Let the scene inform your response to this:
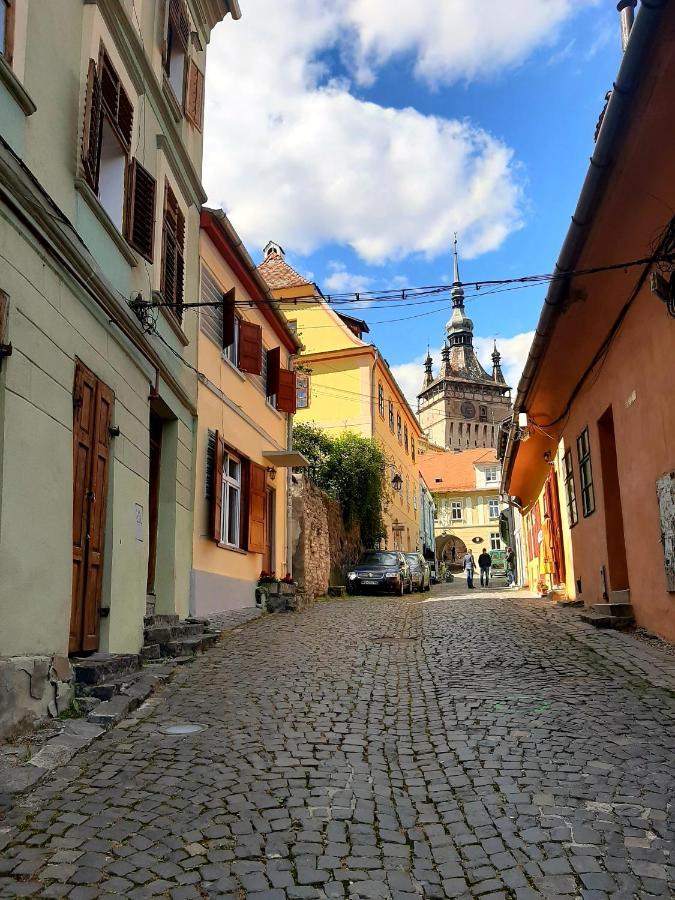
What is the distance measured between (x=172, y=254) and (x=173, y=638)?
17.1 ft

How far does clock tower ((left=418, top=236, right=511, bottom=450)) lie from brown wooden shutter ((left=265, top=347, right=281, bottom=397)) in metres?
91.4

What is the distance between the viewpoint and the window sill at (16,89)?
5.44 m

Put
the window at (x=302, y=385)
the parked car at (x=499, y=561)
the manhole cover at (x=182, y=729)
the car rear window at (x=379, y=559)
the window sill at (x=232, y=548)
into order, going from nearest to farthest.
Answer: the manhole cover at (x=182, y=729) → the window sill at (x=232, y=548) → the car rear window at (x=379, y=559) → the window at (x=302, y=385) → the parked car at (x=499, y=561)

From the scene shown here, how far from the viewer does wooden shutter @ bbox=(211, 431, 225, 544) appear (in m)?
12.3

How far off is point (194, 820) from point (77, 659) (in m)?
2.96

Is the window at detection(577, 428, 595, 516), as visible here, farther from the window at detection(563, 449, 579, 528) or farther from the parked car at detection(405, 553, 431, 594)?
the parked car at detection(405, 553, 431, 594)

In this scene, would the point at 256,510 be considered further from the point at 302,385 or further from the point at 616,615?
the point at 302,385

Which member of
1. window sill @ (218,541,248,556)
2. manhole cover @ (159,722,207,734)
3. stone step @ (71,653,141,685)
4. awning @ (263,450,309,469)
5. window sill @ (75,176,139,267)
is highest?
window sill @ (75,176,139,267)

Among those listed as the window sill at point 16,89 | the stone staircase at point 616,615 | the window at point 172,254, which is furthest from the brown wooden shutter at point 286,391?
the window sill at point 16,89

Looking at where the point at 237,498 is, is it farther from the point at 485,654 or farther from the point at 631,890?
the point at 631,890

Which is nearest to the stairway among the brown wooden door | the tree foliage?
the brown wooden door

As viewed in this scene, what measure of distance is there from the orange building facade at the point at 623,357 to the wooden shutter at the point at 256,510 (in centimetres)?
511

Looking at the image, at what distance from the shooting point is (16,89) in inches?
222

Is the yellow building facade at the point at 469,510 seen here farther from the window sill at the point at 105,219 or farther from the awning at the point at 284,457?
the window sill at the point at 105,219
